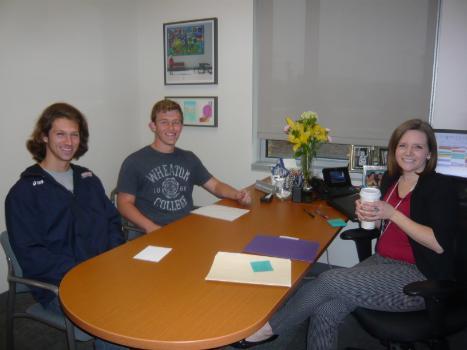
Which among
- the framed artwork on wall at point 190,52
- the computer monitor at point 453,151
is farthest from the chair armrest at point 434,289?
the framed artwork on wall at point 190,52

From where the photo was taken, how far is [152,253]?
157 centimetres

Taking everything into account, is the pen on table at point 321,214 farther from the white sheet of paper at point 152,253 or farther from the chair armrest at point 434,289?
the white sheet of paper at point 152,253

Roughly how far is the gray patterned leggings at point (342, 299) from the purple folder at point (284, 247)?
0.17m

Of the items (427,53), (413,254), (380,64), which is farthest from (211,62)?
(413,254)

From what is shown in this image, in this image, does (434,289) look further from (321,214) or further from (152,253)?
(152,253)

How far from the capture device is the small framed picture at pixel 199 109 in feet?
11.3

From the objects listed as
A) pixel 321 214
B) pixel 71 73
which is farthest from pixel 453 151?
pixel 71 73

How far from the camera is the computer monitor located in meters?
2.28

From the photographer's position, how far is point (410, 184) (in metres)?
1.86

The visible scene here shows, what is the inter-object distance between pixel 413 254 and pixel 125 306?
1.22m

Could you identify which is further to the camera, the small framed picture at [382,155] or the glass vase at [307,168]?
the small framed picture at [382,155]

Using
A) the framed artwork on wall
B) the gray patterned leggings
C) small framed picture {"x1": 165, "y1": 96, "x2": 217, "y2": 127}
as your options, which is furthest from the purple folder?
the framed artwork on wall

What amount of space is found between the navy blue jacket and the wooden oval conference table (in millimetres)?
327

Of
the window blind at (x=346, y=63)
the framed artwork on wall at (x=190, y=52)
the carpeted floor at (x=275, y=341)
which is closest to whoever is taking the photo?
the carpeted floor at (x=275, y=341)
